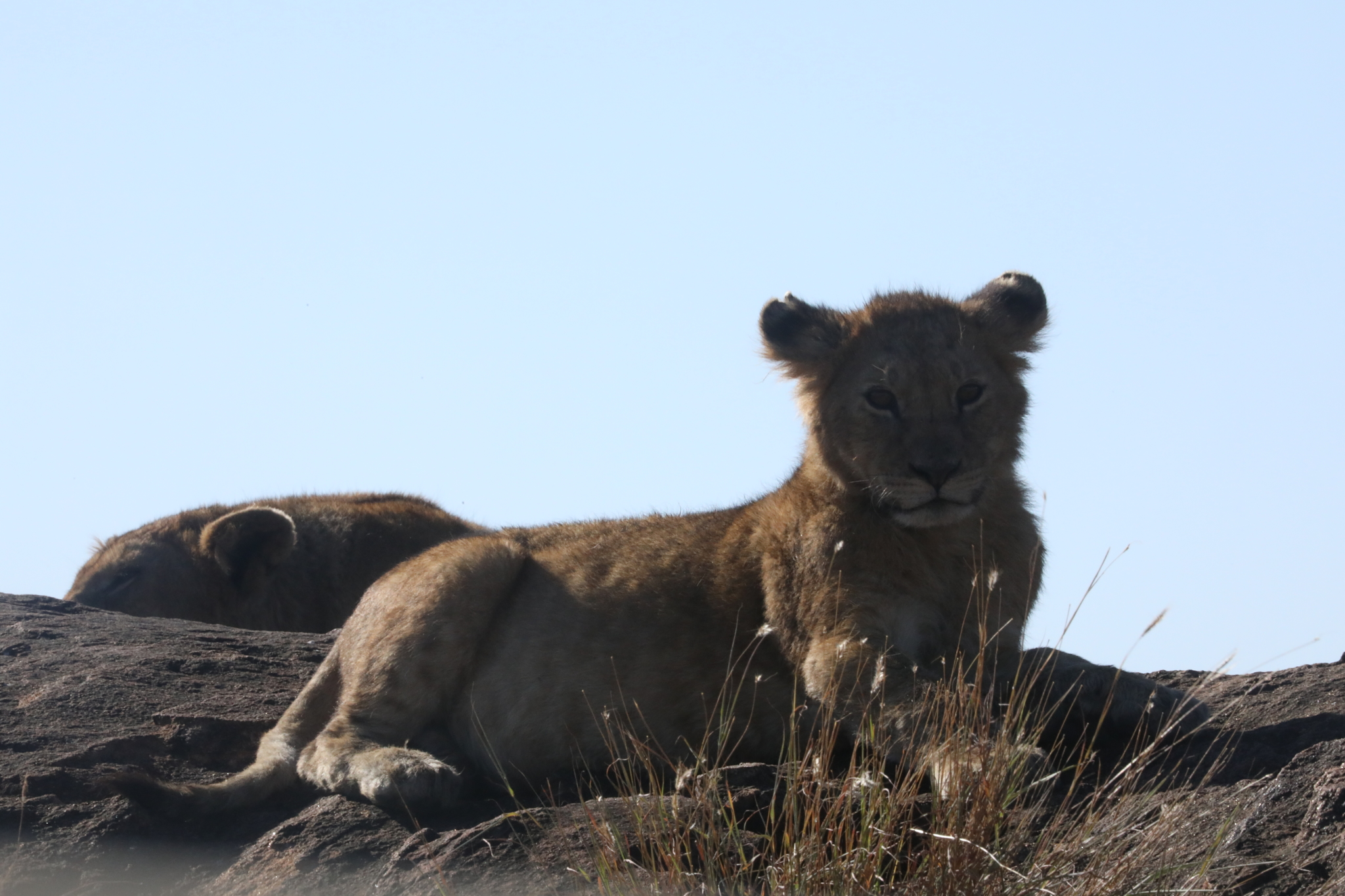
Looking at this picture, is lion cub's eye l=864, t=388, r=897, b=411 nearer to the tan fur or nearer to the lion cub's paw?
the lion cub's paw

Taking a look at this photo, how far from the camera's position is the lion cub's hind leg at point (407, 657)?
6289 millimetres

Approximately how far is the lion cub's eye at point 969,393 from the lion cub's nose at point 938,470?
1.37ft

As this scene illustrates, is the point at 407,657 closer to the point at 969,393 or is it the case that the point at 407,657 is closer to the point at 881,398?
the point at 881,398

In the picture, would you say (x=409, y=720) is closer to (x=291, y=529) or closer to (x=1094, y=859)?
(x=1094, y=859)

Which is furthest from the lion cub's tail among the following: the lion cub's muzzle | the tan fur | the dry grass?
the tan fur

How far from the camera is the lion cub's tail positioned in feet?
19.5

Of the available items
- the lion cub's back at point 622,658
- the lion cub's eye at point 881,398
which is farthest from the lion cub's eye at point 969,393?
the lion cub's back at point 622,658

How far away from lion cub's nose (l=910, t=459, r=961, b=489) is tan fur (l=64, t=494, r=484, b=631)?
6.21 m

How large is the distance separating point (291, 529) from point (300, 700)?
434 cm

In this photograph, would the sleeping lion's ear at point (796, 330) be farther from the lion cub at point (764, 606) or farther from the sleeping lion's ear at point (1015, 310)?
the sleeping lion's ear at point (1015, 310)

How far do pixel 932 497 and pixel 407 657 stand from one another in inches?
93.6

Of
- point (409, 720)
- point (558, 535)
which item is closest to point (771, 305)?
point (558, 535)

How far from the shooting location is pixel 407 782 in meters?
5.82

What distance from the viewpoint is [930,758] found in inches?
191
